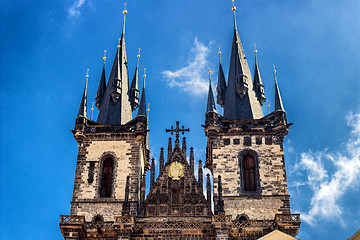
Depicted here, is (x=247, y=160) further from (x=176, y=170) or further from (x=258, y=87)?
(x=258, y=87)

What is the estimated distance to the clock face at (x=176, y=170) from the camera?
27.7m

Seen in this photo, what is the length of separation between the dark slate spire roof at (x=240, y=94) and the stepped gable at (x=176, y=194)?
4.20m

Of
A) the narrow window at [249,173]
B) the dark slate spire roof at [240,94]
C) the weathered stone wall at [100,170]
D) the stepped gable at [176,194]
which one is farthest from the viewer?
the dark slate spire roof at [240,94]

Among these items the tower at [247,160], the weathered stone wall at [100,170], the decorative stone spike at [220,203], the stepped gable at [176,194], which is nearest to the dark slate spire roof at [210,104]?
the tower at [247,160]

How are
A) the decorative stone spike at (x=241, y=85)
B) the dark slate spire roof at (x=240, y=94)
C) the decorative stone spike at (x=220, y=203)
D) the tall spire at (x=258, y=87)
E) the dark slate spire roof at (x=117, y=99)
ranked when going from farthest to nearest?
the tall spire at (x=258, y=87)
the decorative stone spike at (x=241, y=85)
the dark slate spire roof at (x=117, y=99)
the dark slate spire roof at (x=240, y=94)
the decorative stone spike at (x=220, y=203)

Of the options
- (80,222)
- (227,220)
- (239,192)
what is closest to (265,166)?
(239,192)

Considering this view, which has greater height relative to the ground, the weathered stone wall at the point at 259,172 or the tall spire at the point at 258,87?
the tall spire at the point at 258,87

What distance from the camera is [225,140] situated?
2847 centimetres

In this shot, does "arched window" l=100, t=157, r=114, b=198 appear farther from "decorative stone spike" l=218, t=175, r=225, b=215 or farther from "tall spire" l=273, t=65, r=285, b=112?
"tall spire" l=273, t=65, r=285, b=112

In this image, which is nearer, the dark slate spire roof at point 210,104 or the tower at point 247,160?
the tower at point 247,160

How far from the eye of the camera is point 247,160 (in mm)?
28109

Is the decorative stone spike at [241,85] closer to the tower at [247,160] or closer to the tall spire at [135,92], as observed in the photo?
the tower at [247,160]

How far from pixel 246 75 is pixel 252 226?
978cm

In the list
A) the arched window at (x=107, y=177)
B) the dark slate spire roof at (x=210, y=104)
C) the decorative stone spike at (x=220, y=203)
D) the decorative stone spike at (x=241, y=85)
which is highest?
the decorative stone spike at (x=241, y=85)
